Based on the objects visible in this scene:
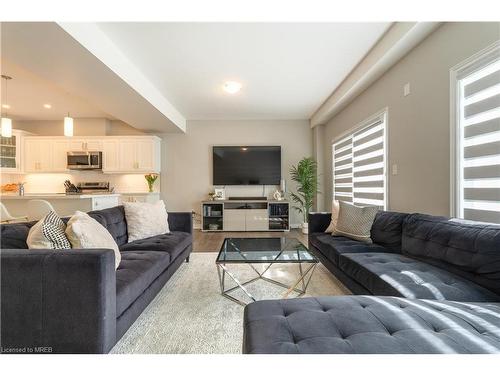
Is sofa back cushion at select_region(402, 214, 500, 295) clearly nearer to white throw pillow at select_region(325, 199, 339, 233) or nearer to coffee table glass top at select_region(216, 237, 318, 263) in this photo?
coffee table glass top at select_region(216, 237, 318, 263)

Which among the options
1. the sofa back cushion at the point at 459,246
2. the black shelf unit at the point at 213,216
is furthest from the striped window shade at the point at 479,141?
the black shelf unit at the point at 213,216

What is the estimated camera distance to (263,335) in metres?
0.97

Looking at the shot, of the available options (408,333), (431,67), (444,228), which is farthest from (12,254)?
(431,67)

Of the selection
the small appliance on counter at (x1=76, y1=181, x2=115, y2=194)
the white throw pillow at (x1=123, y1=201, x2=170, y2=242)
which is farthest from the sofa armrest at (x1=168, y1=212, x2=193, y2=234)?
the small appliance on counter at (x1=76, y1=181, x2=115, y2=194)

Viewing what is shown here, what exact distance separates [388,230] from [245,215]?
352 cm

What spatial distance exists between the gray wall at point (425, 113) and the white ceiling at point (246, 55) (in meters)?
0.52

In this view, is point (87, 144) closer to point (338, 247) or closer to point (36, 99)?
point (36, 99)

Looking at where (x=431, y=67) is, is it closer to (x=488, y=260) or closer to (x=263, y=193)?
(x=488, y=260)

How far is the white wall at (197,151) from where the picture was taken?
5977 millimetres

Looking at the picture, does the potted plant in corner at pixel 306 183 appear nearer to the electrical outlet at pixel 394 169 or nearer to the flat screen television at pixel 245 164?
the flat screen television at pixel 245 164

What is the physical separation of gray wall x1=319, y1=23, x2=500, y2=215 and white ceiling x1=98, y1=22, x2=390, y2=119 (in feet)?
1.70

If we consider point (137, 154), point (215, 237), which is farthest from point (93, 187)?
point (215, 237)
